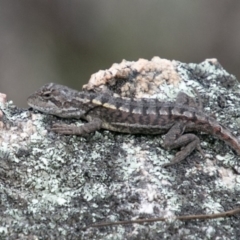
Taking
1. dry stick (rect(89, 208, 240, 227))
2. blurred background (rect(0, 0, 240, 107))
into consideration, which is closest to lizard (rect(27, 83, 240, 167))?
dry stick (rect(89, 208, 240, 227))

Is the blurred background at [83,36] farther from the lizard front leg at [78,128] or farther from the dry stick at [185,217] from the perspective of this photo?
the dry stick at [185,217]

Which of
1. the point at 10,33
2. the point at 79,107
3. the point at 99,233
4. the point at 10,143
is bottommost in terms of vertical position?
the point at 99,233

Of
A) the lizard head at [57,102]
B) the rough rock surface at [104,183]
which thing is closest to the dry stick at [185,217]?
the rough rock surface at [104,183]

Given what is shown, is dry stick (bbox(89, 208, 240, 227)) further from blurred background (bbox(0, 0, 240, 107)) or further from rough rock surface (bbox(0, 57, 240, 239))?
blurred background (bbox(0, 0, 240, 107))

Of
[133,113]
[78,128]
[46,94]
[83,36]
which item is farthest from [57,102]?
[83,36]

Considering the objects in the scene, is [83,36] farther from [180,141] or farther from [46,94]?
[180,141]

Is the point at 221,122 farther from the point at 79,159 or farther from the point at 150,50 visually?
the point at 150,50

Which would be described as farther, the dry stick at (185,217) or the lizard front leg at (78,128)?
the lizard front leg at (78,128)

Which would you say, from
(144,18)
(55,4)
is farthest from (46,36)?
(144,18)
